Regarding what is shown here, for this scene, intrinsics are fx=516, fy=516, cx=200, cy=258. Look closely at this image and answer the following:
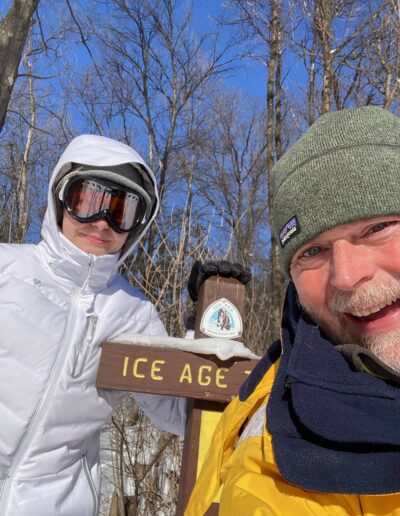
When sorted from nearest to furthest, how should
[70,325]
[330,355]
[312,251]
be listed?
[330,355] < [312,251] < [70,325]

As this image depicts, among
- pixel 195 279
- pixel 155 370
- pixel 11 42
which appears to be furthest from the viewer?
pixel 11 42

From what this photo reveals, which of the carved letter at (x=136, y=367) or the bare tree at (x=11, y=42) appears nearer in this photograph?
the carved letter at (x=136, y=367)

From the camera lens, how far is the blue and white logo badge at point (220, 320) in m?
2.22

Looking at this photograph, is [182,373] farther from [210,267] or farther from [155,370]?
[210,267]

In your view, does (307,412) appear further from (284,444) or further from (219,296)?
(219,296)

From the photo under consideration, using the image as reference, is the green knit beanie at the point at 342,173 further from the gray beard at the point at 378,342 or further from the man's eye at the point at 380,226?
the gray beard at the point at 378,342

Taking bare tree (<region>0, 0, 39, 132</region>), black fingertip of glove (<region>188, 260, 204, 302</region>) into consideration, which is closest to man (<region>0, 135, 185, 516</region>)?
black fingertip of glove (<region>188, 260, 204, 302</region>)

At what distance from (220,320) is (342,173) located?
129 centimetres

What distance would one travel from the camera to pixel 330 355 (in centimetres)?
95

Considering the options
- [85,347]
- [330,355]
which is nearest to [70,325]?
[85,347]

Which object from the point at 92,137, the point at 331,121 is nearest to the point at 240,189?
the point at 92,137

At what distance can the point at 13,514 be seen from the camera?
1714 mm

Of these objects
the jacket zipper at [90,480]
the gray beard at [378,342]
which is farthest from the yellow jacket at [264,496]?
the jacket zipper at [90,480]

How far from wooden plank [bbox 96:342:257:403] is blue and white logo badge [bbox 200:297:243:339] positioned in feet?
0.59
